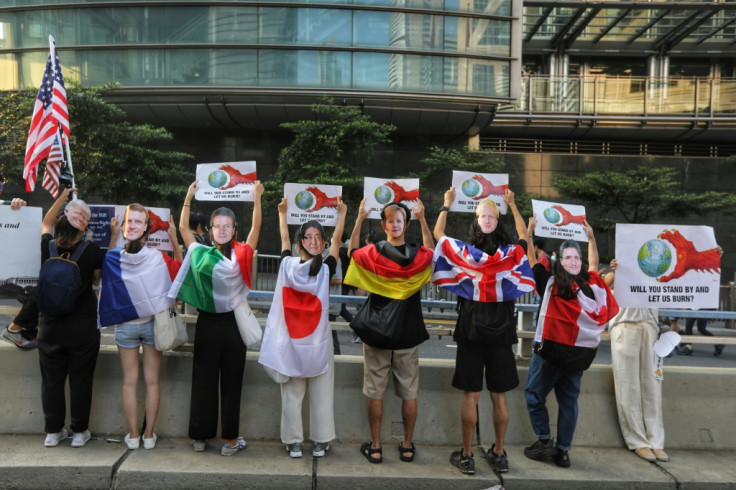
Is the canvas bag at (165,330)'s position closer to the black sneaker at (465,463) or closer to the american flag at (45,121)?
the american flag at (45,121)

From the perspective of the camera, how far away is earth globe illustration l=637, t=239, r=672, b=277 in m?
5.05

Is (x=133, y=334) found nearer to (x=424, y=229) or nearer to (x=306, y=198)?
(x=306, y=198)

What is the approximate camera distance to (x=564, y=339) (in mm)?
4633

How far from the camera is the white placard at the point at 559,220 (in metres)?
5.39

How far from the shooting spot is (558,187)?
21.1 metres

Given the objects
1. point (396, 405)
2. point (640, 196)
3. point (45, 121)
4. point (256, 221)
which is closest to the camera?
point (256, 221)

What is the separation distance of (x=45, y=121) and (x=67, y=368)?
259cm

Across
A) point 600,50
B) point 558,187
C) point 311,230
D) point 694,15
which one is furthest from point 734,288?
point 600,50

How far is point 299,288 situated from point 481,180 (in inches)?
81.8

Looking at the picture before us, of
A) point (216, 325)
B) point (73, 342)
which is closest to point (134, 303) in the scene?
point (73, 342)

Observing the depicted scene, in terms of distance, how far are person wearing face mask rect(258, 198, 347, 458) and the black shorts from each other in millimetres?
1076

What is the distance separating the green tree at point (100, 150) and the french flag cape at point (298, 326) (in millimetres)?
14576

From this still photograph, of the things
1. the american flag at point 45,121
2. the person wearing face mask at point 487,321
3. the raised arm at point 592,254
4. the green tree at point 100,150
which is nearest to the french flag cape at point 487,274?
the person wearing face mask at point 487,321

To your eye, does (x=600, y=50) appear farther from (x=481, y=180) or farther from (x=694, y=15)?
(x=481, y=180)
